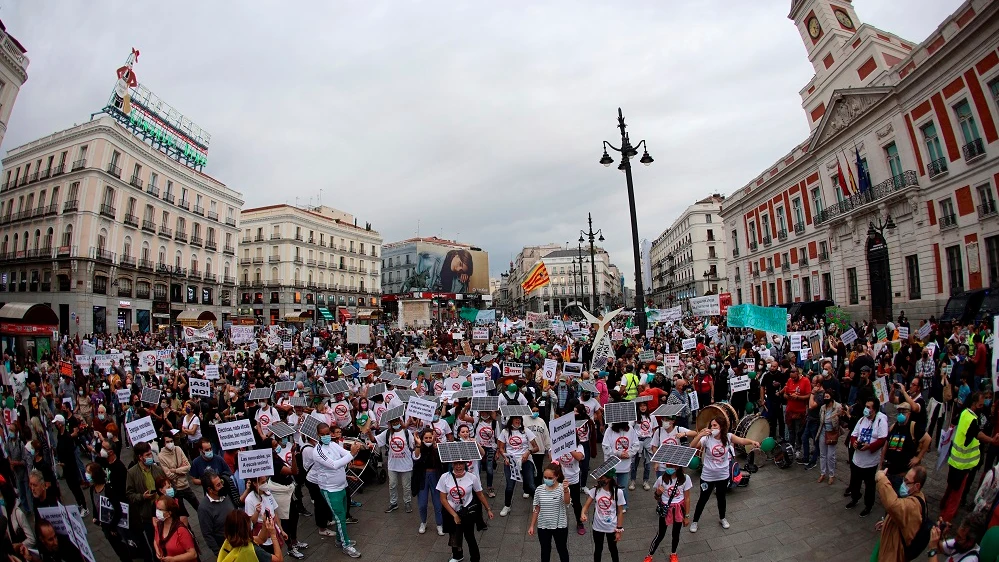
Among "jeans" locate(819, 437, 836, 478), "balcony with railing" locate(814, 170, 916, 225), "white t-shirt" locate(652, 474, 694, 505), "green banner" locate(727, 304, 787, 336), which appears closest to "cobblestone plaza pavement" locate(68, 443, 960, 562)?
"jeans" locate(819, 437, 836, 478)

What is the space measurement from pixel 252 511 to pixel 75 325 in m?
39.3

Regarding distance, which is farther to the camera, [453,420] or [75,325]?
[75,325]

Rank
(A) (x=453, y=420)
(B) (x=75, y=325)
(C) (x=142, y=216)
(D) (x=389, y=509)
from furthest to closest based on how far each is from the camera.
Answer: (C) (x=142, y=216)
(B) (x=75, y=325)
(A) (x=453, y=420)
(D) (x=389, y=509)

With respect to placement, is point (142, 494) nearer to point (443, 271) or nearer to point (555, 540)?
point (555, 540)

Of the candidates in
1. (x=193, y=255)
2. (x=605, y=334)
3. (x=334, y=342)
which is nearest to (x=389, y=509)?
(x=605, y=334)

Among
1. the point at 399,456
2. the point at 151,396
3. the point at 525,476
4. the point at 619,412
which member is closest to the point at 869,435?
the point at 619,412

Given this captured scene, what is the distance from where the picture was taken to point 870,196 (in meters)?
26.5

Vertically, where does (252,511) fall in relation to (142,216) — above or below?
below

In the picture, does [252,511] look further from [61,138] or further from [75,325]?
[61,138]

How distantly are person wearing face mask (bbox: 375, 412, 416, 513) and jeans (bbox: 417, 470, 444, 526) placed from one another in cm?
56

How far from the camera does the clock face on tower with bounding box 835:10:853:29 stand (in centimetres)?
3312

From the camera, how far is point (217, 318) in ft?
163

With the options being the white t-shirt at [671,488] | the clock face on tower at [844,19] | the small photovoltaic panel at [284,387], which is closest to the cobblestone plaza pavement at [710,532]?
the white t-shirt at [671,488]

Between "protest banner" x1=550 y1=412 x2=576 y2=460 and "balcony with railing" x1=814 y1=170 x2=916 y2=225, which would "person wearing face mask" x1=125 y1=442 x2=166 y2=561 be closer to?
"protest banner" x1=550 y1=412 x2=576 y2=460
